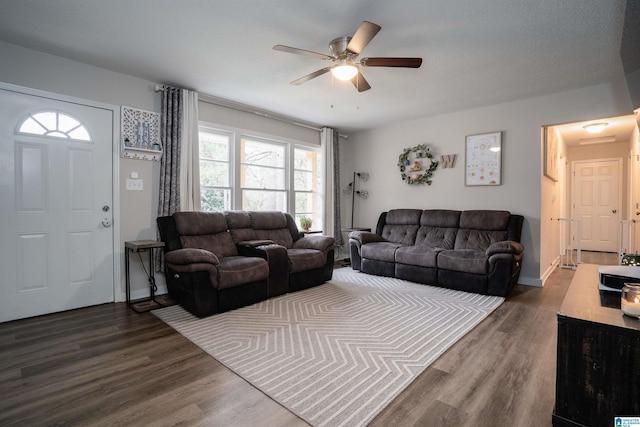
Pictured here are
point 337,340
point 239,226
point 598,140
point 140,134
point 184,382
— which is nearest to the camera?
point 184,382

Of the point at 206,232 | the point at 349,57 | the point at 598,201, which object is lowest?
the point at 206,232

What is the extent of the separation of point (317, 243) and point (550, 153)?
3.76 metres

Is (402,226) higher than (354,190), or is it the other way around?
(354,190)

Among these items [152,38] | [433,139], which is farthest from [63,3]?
[433,139]

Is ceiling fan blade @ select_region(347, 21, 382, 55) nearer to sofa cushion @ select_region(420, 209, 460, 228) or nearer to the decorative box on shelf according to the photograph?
the decorative box on shelf

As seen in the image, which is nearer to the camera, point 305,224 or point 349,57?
point 349,57

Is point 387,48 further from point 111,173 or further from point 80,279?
point 80,279

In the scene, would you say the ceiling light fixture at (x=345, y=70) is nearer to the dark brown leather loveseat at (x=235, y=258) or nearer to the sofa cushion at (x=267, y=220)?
the dark brown leather loveseat at (x=235, y=258)

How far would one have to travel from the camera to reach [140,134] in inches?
140

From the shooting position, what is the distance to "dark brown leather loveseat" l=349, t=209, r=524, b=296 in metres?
3.61

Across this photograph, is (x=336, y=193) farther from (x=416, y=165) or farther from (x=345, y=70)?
(x=345, y=70)

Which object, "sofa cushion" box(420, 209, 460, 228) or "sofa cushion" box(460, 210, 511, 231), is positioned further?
"sofa cushion" box(420, 209, 460, 228)

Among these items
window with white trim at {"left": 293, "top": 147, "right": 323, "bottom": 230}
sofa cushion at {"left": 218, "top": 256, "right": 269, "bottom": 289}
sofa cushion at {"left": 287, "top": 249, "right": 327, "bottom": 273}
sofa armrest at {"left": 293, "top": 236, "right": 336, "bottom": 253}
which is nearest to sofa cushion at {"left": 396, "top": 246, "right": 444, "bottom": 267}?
sofa armrest at {"left": 293, "top": 236, "right": 336, "bottom": 253}

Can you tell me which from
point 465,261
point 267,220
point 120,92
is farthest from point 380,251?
point 120,92
